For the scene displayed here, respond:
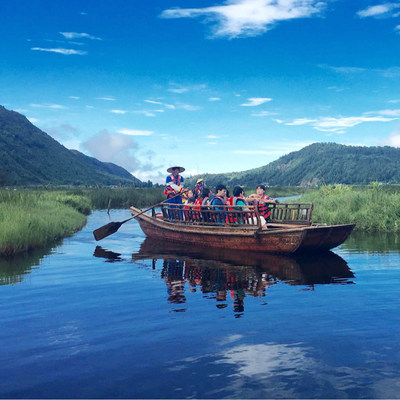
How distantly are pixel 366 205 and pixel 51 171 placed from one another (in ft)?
327

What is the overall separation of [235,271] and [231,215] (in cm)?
359

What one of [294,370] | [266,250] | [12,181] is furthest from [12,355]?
[12,181]

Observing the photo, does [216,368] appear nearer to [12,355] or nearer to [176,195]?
[12,355]

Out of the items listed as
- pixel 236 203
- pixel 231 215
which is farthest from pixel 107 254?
pixel 236 203

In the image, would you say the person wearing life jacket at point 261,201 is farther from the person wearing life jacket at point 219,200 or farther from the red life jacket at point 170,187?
the red life jacket at point 170,187

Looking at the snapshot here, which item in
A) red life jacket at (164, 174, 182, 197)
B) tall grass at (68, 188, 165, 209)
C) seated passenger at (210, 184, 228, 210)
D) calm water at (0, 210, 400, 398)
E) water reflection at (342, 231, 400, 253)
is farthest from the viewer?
tall grass at (68, 188, 165, 209)

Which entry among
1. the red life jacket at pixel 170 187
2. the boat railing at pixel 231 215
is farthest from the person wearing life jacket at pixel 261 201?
the red life jacket at pixel 170 187

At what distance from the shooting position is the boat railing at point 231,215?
47.0ft

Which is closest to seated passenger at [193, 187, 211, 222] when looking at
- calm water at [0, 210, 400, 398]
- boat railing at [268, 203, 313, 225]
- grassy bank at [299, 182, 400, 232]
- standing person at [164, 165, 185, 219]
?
boat railing at [268, 203, 313, 225]

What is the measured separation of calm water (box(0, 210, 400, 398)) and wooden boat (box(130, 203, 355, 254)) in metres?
0.95

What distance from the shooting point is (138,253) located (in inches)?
605

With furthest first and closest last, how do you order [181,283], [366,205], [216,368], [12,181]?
[12,181]
[366,205]
[181,283]
[216,368]

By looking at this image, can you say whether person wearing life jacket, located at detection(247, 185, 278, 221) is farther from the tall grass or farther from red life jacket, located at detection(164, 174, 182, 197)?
the tall grass

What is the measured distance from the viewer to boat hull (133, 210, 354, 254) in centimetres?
1296
